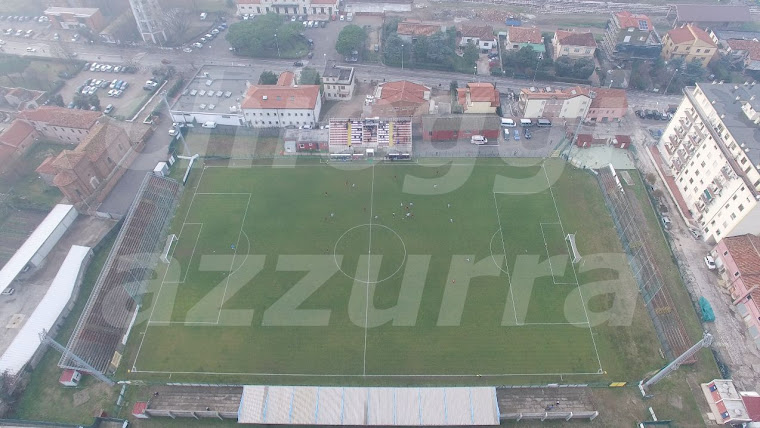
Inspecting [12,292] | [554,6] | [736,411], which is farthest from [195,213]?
[554,6]

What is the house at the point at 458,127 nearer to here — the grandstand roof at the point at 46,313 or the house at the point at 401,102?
the house at the point at 401,102

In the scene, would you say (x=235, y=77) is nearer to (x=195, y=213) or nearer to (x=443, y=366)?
(x=195, y=213)

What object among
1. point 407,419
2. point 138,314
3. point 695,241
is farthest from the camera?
point 695,241

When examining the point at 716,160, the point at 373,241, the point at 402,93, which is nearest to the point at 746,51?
the point at 716,160

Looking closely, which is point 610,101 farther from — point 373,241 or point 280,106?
point 280,106

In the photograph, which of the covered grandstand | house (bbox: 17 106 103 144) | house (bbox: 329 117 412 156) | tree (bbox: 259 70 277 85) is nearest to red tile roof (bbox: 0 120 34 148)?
house (bbox: 17 106 103 144)
